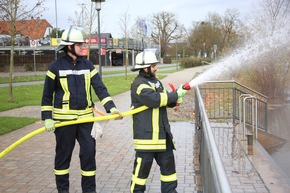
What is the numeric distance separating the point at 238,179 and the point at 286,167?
2.00 metres

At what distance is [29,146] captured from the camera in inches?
282

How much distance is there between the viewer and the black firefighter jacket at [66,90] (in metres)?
4.20

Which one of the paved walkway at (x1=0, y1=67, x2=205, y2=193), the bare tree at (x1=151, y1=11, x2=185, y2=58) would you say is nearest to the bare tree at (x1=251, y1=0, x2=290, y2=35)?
the paved walkway at (x1=0, y1=67, x2=205, y2=193)

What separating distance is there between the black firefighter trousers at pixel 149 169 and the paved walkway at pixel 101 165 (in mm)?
617

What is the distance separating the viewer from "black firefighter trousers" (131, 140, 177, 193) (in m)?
3.99

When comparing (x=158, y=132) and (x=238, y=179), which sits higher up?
(x=158, y=132)

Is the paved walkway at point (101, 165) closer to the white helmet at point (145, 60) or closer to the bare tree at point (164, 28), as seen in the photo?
the white helmet at point (145, 60)

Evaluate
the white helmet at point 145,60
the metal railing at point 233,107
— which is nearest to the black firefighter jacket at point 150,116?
the white helmet at point 145,60

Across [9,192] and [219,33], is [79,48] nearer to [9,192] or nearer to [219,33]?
[9,192]

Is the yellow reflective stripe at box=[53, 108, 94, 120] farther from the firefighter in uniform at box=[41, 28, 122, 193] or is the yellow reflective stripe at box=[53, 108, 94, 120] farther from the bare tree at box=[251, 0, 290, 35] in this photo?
the bare tree at box=[251, 0, 290, 35]

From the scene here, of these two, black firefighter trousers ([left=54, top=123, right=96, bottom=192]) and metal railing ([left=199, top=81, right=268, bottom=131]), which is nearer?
black firefighter trousers ([left=54, top=123, right=96, bottom=192])

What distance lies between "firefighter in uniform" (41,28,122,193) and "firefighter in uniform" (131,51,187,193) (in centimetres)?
41

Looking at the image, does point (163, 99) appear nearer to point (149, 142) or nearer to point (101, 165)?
point (149, 142)

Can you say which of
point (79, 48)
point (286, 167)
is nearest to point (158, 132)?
point (79, 48)
